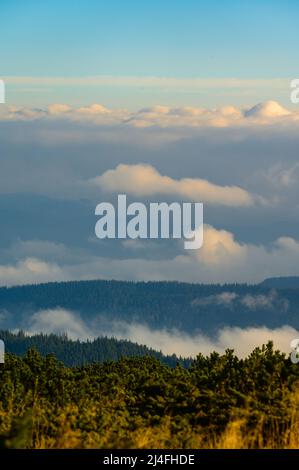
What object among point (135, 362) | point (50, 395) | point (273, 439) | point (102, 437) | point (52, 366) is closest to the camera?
point (102, 437)

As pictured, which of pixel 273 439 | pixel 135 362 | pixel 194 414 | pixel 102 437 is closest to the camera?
pixel 102 437

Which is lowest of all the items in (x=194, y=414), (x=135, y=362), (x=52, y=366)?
(x=194, y=414)

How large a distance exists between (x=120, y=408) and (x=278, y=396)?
3384mm

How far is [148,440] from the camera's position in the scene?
707 inches

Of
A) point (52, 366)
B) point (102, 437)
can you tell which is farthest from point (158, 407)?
point (52, 366)

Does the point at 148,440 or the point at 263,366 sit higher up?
the point at 263,366

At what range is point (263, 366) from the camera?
851 inches

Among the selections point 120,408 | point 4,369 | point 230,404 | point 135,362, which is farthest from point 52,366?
point 135,362
